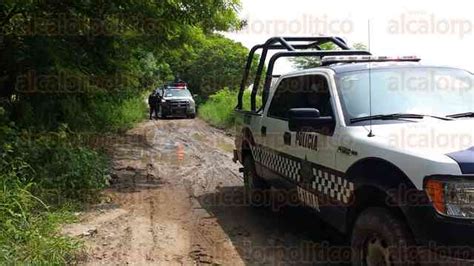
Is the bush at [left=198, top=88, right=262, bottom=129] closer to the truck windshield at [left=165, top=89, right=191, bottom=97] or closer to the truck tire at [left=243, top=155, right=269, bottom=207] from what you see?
the truck windshield at [left=165, top=89, right=191, bottom=97]

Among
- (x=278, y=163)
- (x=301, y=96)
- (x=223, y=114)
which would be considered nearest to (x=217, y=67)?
(x=223, y=114)

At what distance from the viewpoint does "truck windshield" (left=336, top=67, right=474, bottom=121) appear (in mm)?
4637

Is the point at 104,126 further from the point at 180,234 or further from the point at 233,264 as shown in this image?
the point at 233,264

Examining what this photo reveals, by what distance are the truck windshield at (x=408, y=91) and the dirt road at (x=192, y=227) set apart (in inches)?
64.6

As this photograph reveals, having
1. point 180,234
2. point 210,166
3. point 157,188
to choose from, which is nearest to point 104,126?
point 210,166

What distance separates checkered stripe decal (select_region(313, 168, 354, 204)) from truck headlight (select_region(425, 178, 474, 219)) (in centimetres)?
95

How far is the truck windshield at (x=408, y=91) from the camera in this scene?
464 centimetres

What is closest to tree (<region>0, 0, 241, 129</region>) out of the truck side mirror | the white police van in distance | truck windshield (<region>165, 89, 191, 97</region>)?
the truck side mirror

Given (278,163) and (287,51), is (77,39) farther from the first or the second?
(278,163)

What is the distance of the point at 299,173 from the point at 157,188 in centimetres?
423

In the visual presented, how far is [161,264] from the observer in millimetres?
5273

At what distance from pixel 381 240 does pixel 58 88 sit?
6731 millimetres

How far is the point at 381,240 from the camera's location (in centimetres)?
395

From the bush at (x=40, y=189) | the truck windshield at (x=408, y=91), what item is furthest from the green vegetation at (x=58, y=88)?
the truck windshield at (x=408, y=91)
